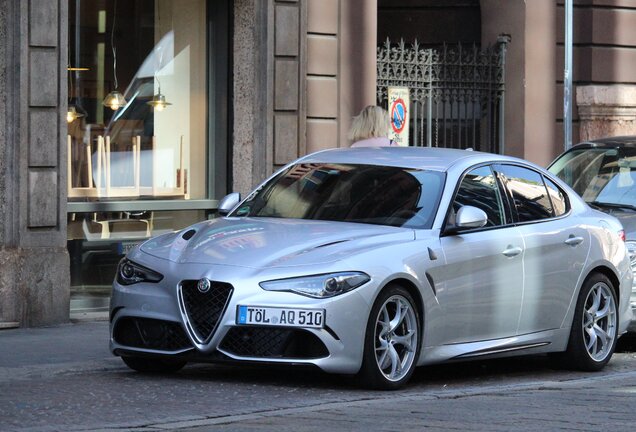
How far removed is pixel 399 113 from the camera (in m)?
16.9

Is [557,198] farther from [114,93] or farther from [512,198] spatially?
[114,93]

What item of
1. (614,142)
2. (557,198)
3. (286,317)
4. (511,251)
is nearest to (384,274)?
(286,317)

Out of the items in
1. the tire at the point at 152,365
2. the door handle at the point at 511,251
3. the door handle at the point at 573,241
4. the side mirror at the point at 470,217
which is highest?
the side mirror at the point at 470,217

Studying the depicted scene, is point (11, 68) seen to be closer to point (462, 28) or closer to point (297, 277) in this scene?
point (297, 277)

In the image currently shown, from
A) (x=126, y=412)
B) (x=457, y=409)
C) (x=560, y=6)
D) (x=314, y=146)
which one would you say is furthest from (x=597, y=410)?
(x=560, y=6)

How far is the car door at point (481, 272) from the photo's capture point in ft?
31.1

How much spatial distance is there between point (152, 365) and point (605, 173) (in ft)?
17.8

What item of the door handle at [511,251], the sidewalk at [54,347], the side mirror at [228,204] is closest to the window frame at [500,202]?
the door handle at [511,251]

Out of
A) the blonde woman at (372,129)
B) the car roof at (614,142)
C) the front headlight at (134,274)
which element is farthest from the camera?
the car roof at (614,142)

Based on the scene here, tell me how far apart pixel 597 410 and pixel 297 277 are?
183 centimetres

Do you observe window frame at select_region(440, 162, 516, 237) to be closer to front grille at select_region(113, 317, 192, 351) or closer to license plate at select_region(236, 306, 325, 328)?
license plate at select_region(236, 306, 325, 328)

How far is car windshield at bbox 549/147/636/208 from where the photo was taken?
42.6ft

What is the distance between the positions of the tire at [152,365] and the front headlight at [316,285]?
1.16 metres

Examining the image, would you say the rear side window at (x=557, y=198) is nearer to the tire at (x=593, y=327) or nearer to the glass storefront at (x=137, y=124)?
the tire at (x=593, y=327)
